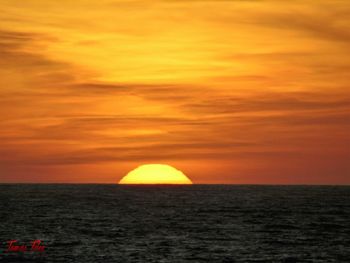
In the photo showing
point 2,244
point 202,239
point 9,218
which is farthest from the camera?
point 9,218

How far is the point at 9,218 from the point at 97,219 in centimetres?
1574

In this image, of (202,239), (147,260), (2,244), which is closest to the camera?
(147,260)

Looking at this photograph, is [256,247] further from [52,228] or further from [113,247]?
[52,228]

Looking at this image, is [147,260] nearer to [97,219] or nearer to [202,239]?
[202,239]

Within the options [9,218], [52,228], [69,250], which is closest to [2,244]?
[69,250]

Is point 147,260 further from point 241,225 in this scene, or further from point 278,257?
point 241,225

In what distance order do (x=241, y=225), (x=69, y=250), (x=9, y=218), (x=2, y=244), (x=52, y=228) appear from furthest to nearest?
1. (x=9, y=218)
2. (x=241, y=225)
3. (x=52, y=228)
4. (x=2, y=244)
5. (x=69, y=250)

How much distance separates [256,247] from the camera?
73.8m

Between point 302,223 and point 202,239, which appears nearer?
point 202,239

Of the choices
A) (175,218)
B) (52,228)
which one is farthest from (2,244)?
(175,218)

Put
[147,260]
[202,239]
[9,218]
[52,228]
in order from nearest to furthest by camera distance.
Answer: [147,260]
[202,239]
[52,228]
[9,218]

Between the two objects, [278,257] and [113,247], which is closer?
[278,257]

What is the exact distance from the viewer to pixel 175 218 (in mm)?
118875

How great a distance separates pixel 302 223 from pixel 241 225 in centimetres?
1235
